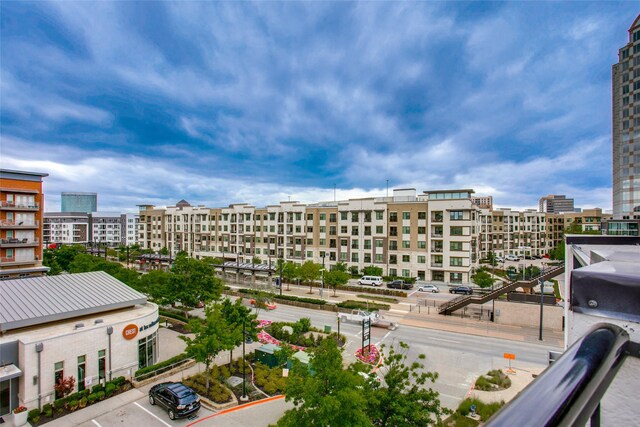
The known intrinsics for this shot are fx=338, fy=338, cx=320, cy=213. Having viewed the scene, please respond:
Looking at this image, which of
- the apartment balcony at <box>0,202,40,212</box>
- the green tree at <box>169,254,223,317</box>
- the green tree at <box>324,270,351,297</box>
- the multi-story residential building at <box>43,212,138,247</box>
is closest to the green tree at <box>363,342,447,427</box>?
the green tree at <box>169,254,223,317</box>

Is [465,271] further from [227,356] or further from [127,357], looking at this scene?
[127,357]

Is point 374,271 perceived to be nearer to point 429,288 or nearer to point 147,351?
point 429,288

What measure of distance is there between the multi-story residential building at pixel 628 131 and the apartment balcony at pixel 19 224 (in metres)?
95.4

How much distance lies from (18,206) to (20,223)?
6.78 ft

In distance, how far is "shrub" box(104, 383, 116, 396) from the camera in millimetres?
18884

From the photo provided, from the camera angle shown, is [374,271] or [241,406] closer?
[241,406]

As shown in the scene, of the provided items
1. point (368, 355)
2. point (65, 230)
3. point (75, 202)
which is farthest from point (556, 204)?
point (75, 202)

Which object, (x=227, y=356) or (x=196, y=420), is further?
(x=227, y=356)

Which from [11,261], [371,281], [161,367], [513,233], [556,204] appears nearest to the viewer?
[161,367]

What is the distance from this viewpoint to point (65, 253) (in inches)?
2293

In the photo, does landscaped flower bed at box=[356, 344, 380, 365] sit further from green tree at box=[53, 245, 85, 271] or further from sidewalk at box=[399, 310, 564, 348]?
green tree at box=[53, 245, 85, 271]

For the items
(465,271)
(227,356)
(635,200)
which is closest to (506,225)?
(635,200)

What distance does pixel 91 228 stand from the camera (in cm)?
13662

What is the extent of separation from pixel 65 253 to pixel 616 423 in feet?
239
